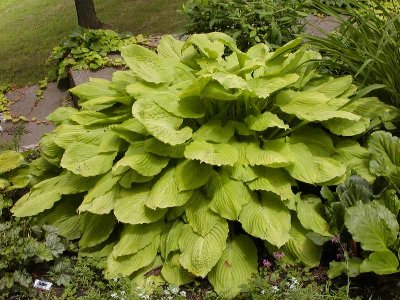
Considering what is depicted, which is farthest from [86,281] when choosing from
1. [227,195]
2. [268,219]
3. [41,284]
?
[268,219]

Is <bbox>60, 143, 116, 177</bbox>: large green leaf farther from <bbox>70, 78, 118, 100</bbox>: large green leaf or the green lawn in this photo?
the green lawn

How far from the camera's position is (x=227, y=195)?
322 cm

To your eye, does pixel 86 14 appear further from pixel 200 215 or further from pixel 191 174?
pixel 200 215

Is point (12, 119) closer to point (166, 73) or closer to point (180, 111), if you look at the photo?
point (166, 73)

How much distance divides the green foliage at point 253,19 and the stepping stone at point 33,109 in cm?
200

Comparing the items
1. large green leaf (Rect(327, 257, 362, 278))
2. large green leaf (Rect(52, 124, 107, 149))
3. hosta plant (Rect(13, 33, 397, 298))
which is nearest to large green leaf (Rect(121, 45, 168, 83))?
hosta plant (Rect(13, 33, 397, 298))

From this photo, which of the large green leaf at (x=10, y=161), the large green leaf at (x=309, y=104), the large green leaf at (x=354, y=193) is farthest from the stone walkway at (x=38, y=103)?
the large green leaf at (x=354, y=193)

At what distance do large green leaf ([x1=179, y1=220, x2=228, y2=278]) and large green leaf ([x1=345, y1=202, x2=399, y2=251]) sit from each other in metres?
0.77

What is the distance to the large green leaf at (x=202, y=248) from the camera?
3.08 metres

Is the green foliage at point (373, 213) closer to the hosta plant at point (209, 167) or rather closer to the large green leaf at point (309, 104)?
the hosta plant at point (209, 167)

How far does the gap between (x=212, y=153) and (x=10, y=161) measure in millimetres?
1742

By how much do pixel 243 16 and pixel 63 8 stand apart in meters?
5.80

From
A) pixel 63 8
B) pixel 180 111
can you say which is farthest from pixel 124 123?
pixel 63 8

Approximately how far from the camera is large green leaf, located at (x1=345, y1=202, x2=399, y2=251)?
2.84 meters
